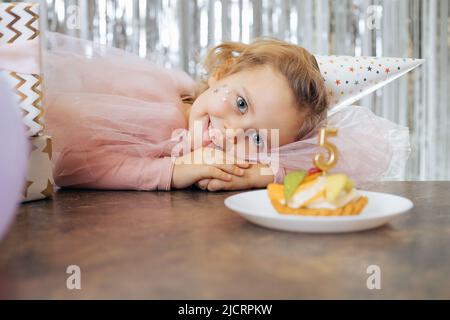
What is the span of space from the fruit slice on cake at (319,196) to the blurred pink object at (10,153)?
1.10ft

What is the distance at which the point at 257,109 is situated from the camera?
51.8 inches

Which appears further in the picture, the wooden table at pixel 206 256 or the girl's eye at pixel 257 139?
the girl's eye at pixel 257 139

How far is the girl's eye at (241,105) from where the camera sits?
1.33m

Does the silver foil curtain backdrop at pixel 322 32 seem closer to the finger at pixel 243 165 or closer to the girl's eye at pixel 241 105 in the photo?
the girl's eye at pixel 241 105

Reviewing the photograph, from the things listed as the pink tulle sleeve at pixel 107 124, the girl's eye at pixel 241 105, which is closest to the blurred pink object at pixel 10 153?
the pink tulle sleeve at pixel 107 124

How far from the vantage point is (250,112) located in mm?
1321

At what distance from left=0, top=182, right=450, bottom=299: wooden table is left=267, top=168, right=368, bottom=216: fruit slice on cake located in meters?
0.03

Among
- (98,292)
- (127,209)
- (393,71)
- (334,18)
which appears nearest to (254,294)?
(98,292)

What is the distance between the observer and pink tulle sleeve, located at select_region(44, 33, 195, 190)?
115 cm

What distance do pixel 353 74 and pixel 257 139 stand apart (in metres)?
0.36

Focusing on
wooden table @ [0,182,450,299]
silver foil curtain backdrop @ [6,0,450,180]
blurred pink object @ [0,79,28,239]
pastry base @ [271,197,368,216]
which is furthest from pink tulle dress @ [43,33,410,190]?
silver foil curtain backdrop @ [6,0,450,180]

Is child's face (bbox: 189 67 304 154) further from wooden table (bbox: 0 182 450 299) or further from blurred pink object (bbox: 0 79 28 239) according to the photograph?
blurred pink object (bbox: 0 79 28 239)

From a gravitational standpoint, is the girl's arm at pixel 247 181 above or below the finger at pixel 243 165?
below
